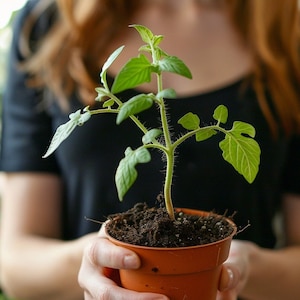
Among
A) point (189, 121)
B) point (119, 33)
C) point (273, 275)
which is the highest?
point (119, 33)

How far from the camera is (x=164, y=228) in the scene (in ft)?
1.58

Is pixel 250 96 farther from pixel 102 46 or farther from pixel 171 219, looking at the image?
pixel 171 219

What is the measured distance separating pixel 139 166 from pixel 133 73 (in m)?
0.47

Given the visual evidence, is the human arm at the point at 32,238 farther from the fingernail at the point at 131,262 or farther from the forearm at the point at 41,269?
the fingernail at the point at 131,262

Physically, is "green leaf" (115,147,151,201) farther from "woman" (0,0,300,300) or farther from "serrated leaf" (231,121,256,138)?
"woman" (0,0,300,300)

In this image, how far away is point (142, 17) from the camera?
1045 mm

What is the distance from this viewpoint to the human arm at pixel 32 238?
928 mm

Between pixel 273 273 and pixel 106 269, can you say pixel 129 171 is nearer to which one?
pixel 106 269

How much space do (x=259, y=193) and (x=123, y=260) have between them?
23.2 inches

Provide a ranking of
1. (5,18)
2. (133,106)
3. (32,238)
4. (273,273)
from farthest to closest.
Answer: (5,18)
(32,238)
(273,273)
(133,106)

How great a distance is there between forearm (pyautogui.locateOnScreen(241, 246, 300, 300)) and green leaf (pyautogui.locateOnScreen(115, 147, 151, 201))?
0.41 meters

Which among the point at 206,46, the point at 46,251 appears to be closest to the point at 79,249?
the point at 46,251

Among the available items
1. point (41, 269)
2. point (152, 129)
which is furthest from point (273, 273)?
point (152, 129)

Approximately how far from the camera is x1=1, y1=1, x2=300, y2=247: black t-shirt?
0.93 meters
